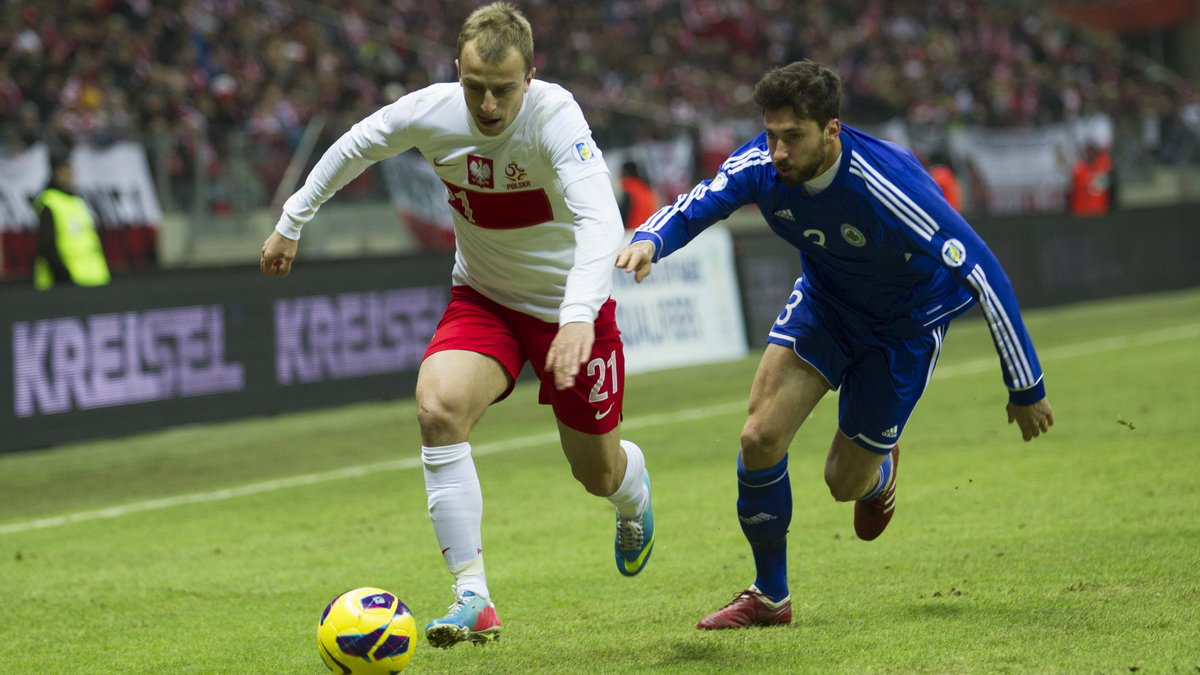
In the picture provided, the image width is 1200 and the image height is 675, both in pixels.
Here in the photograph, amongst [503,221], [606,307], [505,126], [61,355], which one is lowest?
[61,355]

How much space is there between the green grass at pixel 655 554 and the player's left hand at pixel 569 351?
1.10 m

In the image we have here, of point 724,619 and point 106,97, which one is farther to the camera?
point 106,97

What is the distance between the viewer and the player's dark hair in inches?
191

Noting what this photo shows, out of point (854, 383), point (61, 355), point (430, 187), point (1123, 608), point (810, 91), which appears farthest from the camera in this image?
point (430, 187)

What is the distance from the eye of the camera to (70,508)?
8977 mm

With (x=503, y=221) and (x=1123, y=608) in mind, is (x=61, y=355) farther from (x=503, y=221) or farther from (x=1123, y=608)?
(x=1123, y=608)

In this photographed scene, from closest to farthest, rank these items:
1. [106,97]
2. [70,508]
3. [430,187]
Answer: [70,508], [430,187], [106,97]

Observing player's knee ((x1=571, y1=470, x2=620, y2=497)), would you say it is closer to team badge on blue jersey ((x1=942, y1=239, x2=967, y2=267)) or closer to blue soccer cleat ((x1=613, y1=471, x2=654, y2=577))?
blue soccer cleat ((x1=613, y1=471, x2=654, y2=577))

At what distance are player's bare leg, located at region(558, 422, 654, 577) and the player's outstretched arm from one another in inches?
46.7

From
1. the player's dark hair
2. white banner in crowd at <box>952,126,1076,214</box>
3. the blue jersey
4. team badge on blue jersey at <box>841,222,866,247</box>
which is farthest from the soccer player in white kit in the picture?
white banner in crowd at <box>952,126,1076,214</box>

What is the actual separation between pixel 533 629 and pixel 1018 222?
15.6 m

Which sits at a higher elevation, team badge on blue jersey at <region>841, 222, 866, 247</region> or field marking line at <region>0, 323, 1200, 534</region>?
team badge on blue jersey at <region>841, 222, 866, 247</region>

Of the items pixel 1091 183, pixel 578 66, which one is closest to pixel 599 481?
pixel 1091 183

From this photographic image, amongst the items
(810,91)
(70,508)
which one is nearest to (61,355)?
(70,508)
